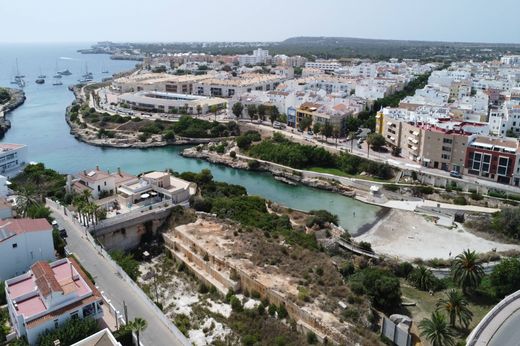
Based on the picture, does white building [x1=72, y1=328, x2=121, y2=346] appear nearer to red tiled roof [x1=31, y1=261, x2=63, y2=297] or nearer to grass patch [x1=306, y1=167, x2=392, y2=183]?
red tiled roof [x1=31, y1=261, x2=63, y2=297]

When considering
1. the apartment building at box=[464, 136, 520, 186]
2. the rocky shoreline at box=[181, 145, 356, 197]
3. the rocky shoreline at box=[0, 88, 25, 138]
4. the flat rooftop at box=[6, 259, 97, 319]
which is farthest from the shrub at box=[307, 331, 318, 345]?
the rocky shoreline at box=[0, 88, 25, 138]

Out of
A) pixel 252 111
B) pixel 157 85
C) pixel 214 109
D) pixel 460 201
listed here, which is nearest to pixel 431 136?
pixel 460 201

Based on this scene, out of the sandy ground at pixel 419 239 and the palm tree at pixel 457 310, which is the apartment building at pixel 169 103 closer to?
the sandy ground at pixel 419 239

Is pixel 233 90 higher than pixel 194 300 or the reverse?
higher

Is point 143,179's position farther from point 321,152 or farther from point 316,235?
point 321,152

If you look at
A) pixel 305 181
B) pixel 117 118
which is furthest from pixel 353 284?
pixel 117 118

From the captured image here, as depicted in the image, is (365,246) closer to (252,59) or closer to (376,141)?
(376,141)

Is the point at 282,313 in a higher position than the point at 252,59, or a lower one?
lower
